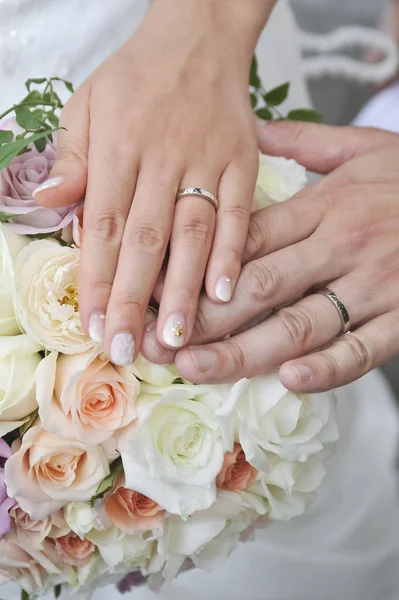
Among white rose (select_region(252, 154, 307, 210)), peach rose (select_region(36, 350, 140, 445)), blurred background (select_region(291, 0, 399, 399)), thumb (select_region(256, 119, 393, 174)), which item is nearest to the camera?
peach rose (select_region(36, 350, 140, 445))

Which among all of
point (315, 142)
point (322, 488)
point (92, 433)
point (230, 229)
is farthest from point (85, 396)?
point (322, 488)

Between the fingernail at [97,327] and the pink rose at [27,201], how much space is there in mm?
94

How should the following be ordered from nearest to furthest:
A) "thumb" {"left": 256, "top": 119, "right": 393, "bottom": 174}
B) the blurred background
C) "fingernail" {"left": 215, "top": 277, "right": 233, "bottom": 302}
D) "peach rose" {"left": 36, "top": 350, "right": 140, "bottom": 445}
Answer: "peach rose" {"left": 36, "top": 350, "right": 140, "bottom": 445}
"fingernail" {"left": 215, "top": 277, "right": 233, "bottom": 302}
"thumb" {"left": 256, "top": 119, "right": 393, "bottom": 174}
the blurred background

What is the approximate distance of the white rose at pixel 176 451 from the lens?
2.04ft

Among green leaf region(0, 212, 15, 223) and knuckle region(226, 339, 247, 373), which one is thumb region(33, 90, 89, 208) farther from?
knuckle region(226, 339, 247, 373)

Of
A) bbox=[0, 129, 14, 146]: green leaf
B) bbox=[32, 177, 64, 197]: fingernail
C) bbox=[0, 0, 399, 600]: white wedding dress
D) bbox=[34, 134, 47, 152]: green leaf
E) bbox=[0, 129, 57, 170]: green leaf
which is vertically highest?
bbox=[0, 129, 57, 170]: green leaf

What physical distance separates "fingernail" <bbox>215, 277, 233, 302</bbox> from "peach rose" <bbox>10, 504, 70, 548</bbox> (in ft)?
0.87

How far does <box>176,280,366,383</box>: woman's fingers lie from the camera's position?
2.17ft

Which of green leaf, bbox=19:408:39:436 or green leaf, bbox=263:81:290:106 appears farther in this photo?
green leaf, bbox=263:81:290:106

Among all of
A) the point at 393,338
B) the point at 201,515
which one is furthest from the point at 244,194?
the point at 201,515

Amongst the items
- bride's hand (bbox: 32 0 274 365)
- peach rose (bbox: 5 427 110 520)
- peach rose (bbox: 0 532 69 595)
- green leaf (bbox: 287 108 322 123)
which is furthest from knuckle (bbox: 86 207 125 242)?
green leaf (bbox: 287 108 322 123)

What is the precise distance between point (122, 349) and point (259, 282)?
0.59 ft

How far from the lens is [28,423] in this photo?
0.65 meters

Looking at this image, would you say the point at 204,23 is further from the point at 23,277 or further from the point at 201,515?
the point at 201,515
